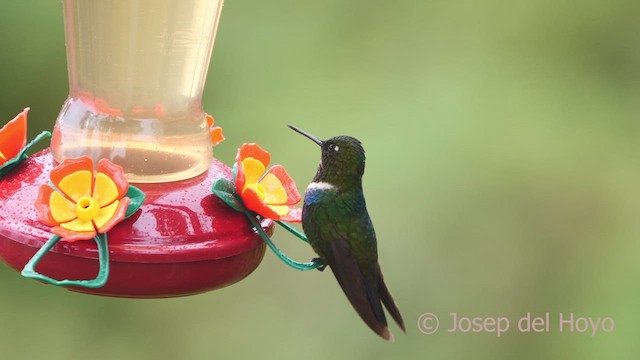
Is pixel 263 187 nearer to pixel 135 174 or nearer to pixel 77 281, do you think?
pixel 135 174

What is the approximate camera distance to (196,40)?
7.93 ft

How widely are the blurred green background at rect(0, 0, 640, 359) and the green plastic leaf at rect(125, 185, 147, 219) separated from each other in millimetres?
2388

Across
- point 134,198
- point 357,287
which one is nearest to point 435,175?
point 357,287

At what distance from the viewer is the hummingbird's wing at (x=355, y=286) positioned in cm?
225

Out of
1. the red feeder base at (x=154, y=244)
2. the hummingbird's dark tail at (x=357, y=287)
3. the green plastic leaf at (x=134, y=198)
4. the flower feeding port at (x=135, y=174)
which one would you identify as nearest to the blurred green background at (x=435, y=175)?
the flower feeding port at (x=135, y=174)

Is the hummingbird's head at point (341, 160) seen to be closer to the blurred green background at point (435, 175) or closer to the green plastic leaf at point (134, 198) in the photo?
the green plastic leaf at point (134, 198)

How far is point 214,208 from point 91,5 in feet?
1.80

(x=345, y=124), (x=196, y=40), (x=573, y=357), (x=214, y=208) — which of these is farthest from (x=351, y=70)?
(x=214, y=208)

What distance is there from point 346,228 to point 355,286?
140 mm

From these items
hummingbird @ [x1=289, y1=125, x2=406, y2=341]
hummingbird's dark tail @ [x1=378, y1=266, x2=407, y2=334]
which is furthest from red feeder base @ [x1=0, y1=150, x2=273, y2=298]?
hummingbird's dark tail @ [x1=378, y1=266, x2=407, y2=334]

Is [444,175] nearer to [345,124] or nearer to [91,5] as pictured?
[345,124]

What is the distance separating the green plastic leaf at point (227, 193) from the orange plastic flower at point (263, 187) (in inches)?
0.5

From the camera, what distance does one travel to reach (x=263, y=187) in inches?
89.6

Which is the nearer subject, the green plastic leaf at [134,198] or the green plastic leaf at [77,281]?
the green plastic leaf at [77,281]
